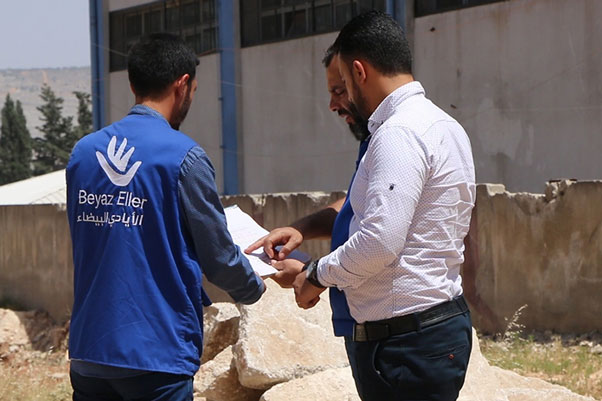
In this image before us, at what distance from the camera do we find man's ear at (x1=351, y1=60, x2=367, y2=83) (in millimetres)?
3195

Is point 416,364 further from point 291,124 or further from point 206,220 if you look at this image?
point 291,124

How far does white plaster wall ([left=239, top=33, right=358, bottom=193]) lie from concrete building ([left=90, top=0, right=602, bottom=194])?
3cm

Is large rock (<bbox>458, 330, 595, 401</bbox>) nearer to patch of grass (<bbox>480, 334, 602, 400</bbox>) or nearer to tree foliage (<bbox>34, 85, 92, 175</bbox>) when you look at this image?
patch of grass (<bbox>480, 334, 602, 400</bbox>)

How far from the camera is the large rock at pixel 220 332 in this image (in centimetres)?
773

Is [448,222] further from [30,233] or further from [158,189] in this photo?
[30,233]

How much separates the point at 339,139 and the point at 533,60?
4.94 metres

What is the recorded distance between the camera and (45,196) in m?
31.4

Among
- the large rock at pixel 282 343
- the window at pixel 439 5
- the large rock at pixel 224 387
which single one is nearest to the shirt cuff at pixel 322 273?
the large rock at pixel 282 343

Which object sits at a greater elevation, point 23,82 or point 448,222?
point 23,82

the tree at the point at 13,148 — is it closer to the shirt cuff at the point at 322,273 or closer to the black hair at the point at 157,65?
the black hair at the point at 157,65

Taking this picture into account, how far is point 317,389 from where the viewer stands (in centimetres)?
574

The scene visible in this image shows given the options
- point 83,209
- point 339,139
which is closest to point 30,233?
point 339,139

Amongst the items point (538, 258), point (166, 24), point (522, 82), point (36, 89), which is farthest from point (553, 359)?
point (36, 89)

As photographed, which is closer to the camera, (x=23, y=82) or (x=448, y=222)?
(x=448, y=222)
